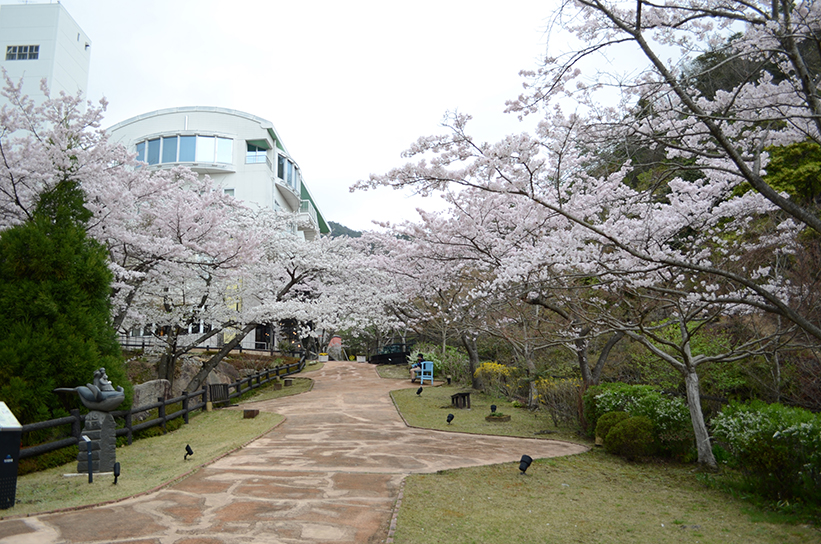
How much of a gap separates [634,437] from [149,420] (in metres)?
10.2

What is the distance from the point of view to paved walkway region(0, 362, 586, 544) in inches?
191

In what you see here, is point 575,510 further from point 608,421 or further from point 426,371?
point 426,371

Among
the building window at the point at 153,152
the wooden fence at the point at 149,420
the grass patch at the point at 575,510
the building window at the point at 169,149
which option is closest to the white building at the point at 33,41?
the building window at the point at 153,152

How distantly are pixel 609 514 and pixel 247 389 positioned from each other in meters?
14.5

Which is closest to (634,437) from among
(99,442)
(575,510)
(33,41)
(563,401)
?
(575,510)

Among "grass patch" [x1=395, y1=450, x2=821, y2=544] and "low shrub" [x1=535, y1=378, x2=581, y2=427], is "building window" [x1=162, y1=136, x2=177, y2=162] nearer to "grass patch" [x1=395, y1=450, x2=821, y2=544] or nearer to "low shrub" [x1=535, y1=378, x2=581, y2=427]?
"low shrub" [x1=535, y1=378, x2=581, y2=427]

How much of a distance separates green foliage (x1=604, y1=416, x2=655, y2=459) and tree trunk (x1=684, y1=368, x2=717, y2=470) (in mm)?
773

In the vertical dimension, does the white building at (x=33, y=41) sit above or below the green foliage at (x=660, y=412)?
above

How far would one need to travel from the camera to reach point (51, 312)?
28.5ft

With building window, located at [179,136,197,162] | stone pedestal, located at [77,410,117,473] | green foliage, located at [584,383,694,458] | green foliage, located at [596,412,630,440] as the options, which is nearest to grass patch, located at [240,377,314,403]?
stone pedestal, located at [77,410,117,473]

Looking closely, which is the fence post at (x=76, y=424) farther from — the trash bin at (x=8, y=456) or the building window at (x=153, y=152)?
the building window at (x=153, y=152)

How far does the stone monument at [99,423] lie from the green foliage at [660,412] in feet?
29.3

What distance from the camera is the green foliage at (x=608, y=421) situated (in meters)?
9.16

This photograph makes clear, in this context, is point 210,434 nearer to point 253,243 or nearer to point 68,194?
Answer: point 253,243
